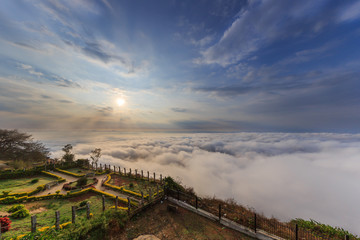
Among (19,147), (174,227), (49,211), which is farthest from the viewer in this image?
(19,147)

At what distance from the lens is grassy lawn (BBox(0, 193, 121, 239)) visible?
45.2 feet

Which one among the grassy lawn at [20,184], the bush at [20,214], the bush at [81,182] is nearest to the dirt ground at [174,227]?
the bush at [20,214]

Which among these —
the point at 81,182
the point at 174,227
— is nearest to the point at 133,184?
the point at 81,182

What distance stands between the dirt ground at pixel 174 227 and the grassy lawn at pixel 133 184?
28.4 ft

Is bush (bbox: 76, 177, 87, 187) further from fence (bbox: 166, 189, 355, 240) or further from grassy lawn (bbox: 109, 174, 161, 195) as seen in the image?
fence (bbox: 166, 189, 355, 240)

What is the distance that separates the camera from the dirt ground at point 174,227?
12.7 meters

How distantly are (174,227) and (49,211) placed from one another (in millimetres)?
17902

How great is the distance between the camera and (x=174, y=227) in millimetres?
13891

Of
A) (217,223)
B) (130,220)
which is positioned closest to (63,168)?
(130,220)

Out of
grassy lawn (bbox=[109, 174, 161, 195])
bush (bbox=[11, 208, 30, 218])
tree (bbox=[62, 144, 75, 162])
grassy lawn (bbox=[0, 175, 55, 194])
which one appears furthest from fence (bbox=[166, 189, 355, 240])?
tree (bbox=[62, 144, 75, 162])

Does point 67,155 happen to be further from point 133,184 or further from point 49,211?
point 49,211

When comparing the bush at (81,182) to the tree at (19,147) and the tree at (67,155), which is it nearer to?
the tree at (67,155)

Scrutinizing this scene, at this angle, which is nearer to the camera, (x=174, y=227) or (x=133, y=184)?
(x=174, y=227)

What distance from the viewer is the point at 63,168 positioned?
130 ft
